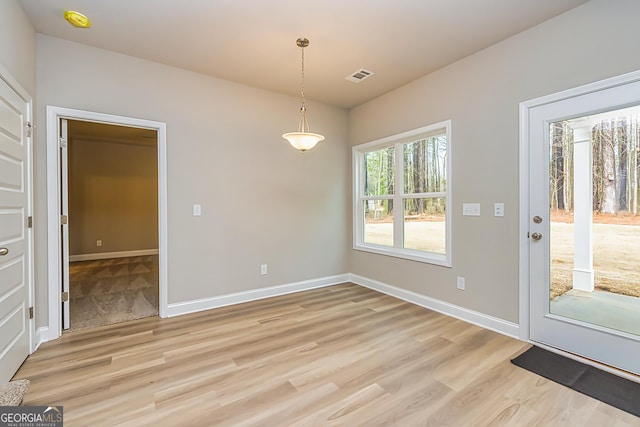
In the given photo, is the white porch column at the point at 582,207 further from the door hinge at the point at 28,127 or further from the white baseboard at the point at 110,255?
the white baseboard at the point at 110,255

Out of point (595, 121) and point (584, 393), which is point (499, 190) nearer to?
point (595, 121)

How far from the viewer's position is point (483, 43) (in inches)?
114

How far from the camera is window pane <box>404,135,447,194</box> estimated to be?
3566mm

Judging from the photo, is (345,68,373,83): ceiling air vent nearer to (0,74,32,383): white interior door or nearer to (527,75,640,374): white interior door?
(527,75,640,374): white interior door

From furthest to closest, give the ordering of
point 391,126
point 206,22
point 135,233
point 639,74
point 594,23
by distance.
A: point 135,233 → point 391,126 → point 206,22 → point 594,23 → point 639,74

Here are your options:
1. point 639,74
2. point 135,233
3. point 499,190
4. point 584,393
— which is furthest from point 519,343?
point 135,233

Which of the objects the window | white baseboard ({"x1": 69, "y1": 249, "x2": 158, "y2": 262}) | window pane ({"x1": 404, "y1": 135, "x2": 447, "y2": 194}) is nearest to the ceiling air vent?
the window

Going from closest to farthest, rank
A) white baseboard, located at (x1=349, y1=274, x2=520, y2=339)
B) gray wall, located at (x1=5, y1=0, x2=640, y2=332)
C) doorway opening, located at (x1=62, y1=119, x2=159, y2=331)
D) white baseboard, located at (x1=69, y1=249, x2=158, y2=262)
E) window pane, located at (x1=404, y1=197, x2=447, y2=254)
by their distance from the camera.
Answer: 1. gray wall, located at (x1=5, y1=0, x2=640, y2=332)
2. white baseboard, located at (x1=349, y1=274, x2=520, y2=339)
3. window pane, located at (x1=404, y1=197, x2=447, y2=254)
4. doorway opening, located at (x1=62, y1=119, x2=159, y2=331)
5. white baseboard, located at (x1=69, y1=249, x2=158, y2=262)

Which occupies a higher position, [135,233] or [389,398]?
[135,233]

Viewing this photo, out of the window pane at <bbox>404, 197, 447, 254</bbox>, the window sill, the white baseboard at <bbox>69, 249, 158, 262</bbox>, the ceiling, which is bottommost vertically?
the white baseboard at <bbox>69, 249, 158, 262</bbox>

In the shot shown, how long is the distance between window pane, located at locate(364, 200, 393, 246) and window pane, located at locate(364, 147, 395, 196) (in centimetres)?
18

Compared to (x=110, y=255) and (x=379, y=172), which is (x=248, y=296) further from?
(x=110, y=255)

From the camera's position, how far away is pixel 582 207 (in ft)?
7.98

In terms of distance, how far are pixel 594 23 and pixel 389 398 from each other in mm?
3222
